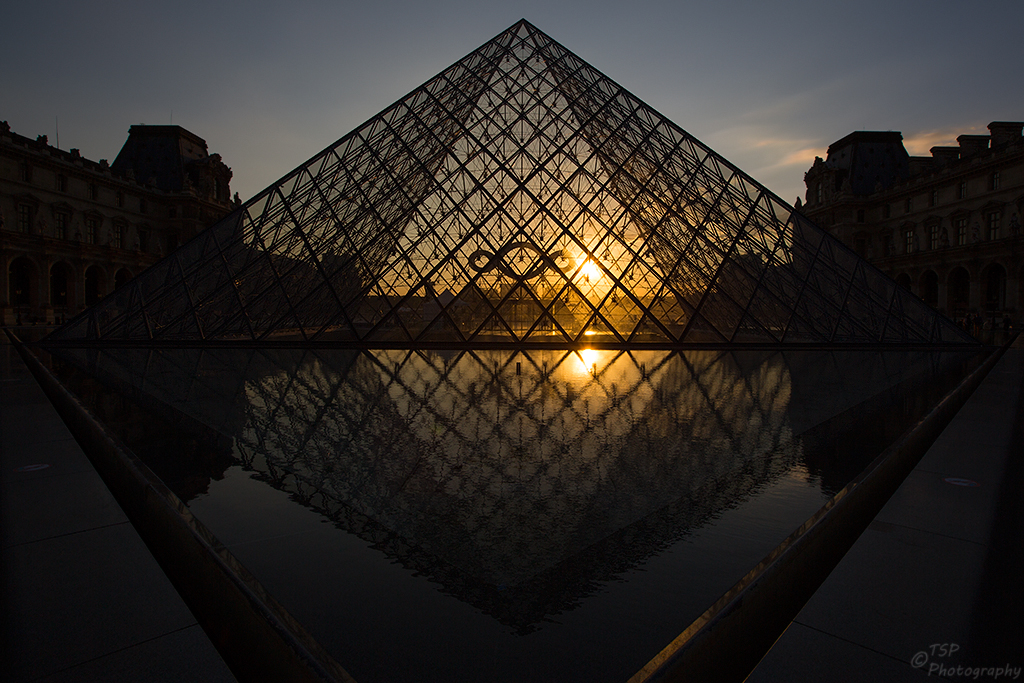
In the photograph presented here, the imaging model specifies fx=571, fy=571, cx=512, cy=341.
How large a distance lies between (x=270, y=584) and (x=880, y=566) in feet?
8.12

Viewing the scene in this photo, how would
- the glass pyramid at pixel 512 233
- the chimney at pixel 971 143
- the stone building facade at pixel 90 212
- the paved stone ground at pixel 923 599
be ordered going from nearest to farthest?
1. the paved stone ground at pixel 923 599
2. the glass pyramid at pixel 512 233
3. the stone building facade at pixel 90 212
4. the chimney at pixel 971 143

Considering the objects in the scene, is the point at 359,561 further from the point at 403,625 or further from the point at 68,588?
the point at 68,588

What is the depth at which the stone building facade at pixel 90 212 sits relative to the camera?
3975 cm

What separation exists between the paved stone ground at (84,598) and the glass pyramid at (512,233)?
44.1 feet

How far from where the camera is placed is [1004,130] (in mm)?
40031

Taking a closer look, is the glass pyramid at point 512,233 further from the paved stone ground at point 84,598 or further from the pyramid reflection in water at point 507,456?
the paved stone ground at point 84,598

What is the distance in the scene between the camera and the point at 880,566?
7.34ft

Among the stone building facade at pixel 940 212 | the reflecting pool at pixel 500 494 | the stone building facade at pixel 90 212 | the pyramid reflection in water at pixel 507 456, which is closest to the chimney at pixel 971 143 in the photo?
the stone building facade at pixel 940 212

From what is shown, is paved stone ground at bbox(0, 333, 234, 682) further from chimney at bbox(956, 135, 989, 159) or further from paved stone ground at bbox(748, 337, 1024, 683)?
chimney at bbox(956, 135, 989, 159)

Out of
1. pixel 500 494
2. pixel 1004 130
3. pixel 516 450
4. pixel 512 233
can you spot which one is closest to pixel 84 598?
pixel 500 494

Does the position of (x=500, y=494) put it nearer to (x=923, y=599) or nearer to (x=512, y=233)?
(x=923, y=599)

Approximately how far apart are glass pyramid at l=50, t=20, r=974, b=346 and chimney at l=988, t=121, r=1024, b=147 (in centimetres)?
3180

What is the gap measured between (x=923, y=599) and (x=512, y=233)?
20302 mm

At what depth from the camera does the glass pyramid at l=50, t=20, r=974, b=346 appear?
58.6 feet
